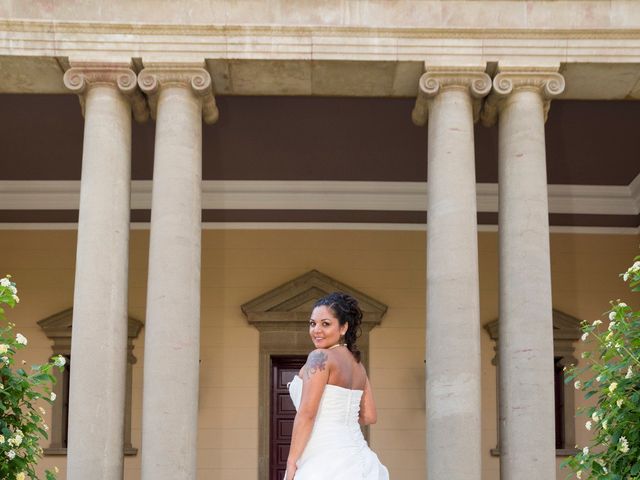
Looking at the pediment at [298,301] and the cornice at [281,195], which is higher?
the cornice at [281,195]

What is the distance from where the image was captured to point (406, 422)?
1652 cm

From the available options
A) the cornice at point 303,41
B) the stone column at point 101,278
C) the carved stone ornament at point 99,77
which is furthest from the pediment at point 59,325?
the cornice at point 303,41

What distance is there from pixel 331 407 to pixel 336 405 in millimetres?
31

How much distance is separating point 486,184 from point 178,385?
8.43 meters

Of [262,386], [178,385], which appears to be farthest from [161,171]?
[262,386]

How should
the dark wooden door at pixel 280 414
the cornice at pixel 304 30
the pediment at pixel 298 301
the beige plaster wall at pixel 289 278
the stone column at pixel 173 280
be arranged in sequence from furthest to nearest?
the pediment at pixel 298 301, the dark wooden door at pixel 280 414, the beige plaster wall at pixel 289 278, the cornice at pixel 304 30, the stone column at pixel 173 280

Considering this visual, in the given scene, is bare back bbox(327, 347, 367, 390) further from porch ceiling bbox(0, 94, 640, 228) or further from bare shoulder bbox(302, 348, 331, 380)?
porch ceiling bbox(0, 94, 640, 228)

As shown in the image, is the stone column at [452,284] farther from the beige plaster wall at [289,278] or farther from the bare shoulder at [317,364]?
the beige plaster wall at [289,278]

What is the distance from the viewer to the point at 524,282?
33.5ft

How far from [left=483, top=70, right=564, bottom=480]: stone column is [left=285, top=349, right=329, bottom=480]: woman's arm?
5.21m

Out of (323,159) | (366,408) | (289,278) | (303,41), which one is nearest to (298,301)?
(289,278)

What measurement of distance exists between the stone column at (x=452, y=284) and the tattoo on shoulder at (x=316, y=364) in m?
4.91

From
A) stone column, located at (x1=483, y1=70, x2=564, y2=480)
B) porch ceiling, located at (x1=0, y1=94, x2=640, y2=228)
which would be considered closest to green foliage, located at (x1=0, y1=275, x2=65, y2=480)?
stone column, located at (x1=483, y1=70, x2=564, y2=480)

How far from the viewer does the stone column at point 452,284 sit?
9.88 meters
